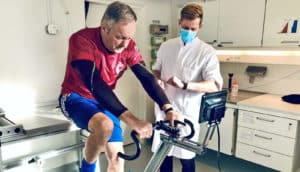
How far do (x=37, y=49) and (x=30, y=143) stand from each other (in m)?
0.91

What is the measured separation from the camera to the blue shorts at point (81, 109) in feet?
3.92

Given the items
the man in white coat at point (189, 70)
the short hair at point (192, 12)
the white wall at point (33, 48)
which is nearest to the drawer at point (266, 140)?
the man in white coat at point (189, 70)

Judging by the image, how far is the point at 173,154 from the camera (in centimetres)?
204

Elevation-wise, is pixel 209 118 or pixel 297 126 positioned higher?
pixel 209 118

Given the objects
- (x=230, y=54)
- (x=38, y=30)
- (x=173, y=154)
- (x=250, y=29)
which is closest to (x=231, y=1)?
(x=250, y=29)

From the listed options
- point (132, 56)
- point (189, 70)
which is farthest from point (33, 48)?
point (189, 70)

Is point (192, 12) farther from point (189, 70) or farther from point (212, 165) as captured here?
point (212, 165)

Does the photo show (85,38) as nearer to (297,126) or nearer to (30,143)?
(30,143)

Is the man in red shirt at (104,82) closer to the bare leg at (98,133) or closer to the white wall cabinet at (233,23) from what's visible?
the bare leg at (98,133)

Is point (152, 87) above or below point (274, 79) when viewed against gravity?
above

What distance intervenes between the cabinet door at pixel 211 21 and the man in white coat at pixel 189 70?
1205 millimetres

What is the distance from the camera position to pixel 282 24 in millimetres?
2479

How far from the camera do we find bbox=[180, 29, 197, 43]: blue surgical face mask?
1.86 m

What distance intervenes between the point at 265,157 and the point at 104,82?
6.76 ft
